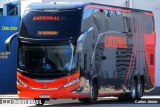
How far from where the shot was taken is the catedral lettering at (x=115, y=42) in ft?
86.9

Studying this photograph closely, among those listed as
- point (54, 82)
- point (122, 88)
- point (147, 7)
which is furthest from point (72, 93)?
point (147, 7)

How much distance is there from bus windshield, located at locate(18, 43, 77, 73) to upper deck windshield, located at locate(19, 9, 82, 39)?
0.39 metres

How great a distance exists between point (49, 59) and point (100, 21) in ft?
9.98

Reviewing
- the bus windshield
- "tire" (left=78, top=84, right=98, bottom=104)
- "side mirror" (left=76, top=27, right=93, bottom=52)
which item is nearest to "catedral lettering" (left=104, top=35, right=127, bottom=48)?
"tire" (left=78, top=84, right=98, bottom=104)

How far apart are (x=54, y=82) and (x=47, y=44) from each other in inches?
54.1

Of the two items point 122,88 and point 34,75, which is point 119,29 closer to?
point 122,88

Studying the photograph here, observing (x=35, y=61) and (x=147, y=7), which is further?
(x=147, y=7)

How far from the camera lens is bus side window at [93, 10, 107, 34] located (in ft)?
83.7

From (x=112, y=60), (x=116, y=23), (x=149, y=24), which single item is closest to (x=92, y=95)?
(x=112, y=60)

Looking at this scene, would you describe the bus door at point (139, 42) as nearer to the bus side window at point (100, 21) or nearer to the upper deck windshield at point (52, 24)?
the bus side window at point (100, 21)

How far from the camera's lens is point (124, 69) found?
28328mm

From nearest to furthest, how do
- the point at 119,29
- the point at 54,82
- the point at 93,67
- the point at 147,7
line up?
the point at 54,82 < the point at 93,67 < the point at 119,29 < the point at 147,7

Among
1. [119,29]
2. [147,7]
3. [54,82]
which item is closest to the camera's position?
[54,82]

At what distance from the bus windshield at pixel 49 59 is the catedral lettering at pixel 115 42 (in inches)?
111
